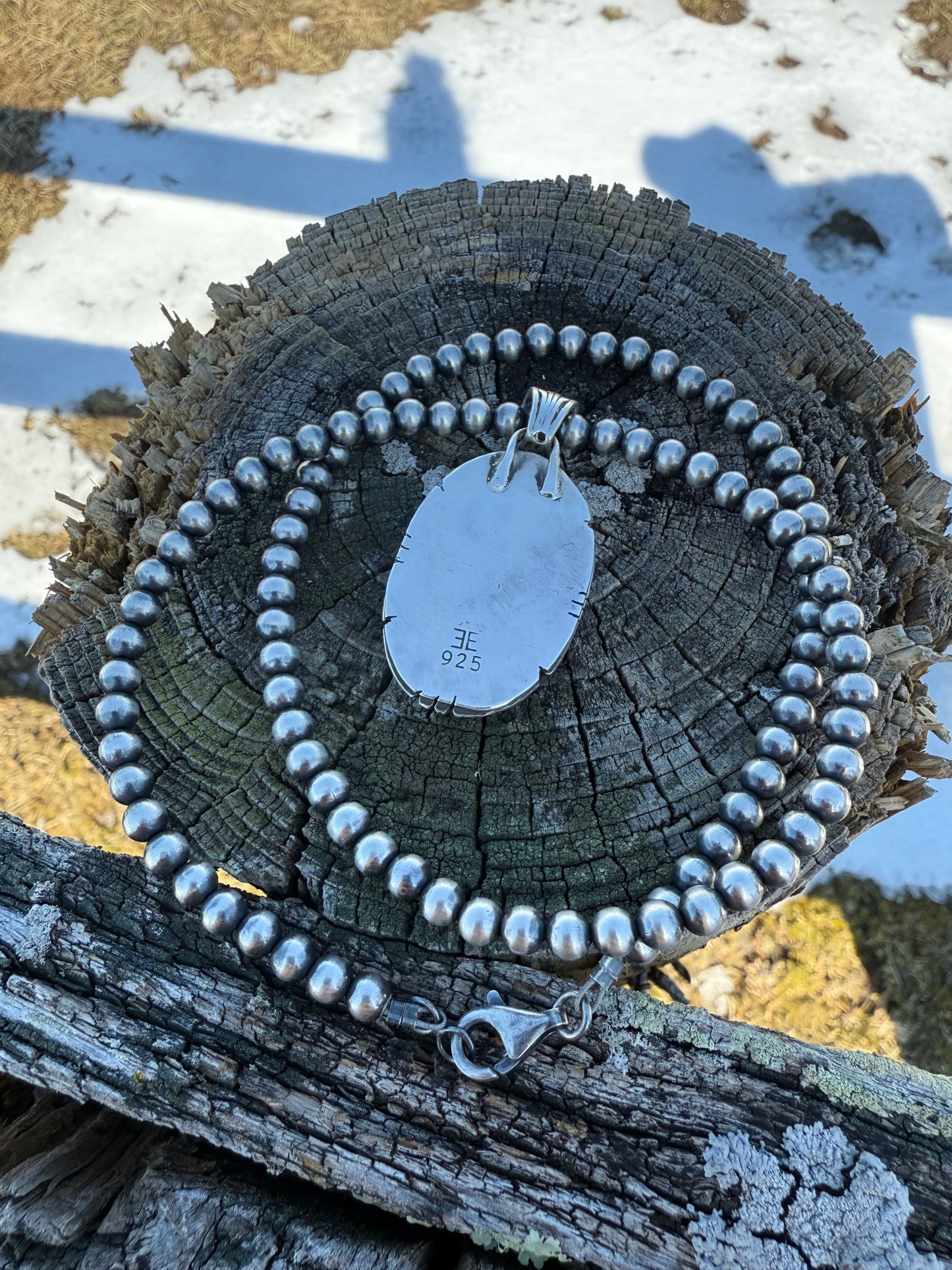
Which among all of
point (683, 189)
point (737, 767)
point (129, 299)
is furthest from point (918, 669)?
point (129, 299)

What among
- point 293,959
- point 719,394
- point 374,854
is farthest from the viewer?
point 719,394

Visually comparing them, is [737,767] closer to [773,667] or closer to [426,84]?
[773,667]

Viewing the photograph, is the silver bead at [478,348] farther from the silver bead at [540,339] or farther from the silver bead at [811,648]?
the silver bead at [811,648]

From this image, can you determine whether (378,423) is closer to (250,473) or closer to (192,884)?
(250,473)

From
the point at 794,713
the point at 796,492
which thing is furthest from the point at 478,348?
the point at 794,713

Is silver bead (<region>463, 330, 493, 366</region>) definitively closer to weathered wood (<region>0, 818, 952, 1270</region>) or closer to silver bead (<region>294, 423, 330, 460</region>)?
silver bead (<region>294, 423, 330, 460</region>)

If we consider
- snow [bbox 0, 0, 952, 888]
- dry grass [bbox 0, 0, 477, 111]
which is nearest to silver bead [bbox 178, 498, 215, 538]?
snow [bbox 0, 0, 952, 888]
